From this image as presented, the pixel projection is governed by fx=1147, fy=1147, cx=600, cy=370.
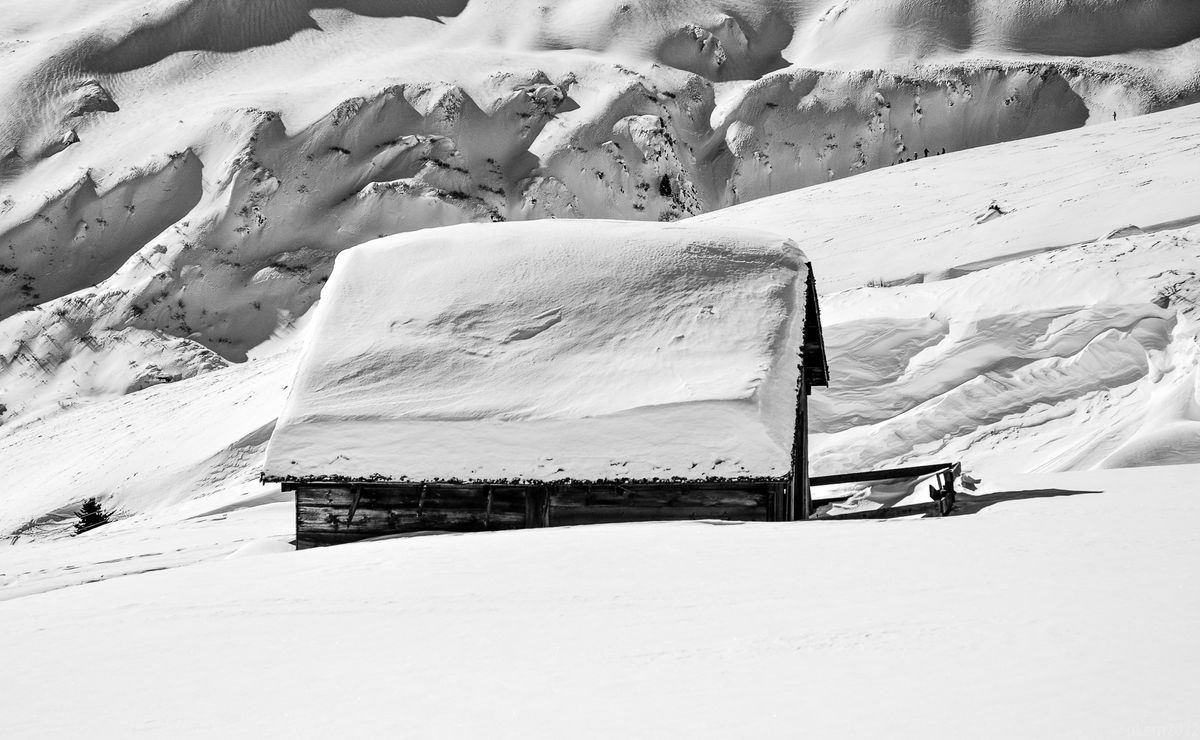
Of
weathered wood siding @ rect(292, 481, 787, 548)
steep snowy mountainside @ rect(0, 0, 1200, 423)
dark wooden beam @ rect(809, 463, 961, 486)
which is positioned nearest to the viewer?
weathered wood siding @ rect(292, 481, 787, 548)

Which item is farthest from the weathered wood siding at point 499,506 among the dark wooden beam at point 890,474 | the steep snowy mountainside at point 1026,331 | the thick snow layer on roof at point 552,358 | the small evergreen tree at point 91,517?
the small evergreen tree at point 91,517

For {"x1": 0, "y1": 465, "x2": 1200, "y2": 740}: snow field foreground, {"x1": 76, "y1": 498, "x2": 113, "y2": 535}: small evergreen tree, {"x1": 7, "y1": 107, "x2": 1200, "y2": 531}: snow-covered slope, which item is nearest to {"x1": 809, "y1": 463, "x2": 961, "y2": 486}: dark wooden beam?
{"x1": 7, "y1": 107, "x2": 1200, "y2": 531}: snow-covered slope

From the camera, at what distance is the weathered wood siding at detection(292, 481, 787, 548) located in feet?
37.8

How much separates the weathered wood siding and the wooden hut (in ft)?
0.07

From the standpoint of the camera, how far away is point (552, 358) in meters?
12.3

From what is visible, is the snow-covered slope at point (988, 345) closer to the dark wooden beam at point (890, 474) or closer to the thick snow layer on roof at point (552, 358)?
the dark wooden beam at point (890, 474)

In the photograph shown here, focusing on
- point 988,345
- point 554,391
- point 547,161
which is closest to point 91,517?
point 554,391

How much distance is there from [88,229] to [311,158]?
767 centimetres

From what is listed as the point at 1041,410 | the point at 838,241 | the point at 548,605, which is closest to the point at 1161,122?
the point at 838,241

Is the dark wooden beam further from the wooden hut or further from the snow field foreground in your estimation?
the snow field foreground

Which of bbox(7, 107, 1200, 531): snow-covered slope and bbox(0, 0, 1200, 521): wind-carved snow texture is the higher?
bbox(0, 0, 1200, 521): wind-carved snow texture

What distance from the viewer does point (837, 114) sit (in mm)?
46812

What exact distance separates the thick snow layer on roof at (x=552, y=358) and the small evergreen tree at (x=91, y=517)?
8967 mm

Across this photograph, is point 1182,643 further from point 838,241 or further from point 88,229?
point 88,229
